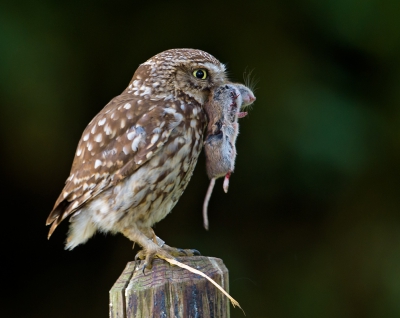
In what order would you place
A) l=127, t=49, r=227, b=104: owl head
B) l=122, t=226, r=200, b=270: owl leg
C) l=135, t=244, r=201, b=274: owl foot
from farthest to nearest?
l=127, t=49, r=227, b=104: owl head → l=122, t=226, r=200, b=270: owl leg → l=135, t=244, r=201, b=274: owl foot

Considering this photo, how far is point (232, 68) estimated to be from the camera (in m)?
3.81

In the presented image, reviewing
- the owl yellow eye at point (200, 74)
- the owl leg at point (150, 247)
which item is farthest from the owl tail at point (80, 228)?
the owl yellow eye at point (200, 74)

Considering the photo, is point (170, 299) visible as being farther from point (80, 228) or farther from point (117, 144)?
point (80, 228)

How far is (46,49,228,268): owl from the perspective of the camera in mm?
2604

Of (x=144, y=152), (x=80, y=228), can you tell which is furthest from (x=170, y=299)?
(x=80, y=228)

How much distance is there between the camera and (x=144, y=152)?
101 inches

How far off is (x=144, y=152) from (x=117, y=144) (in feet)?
0.41

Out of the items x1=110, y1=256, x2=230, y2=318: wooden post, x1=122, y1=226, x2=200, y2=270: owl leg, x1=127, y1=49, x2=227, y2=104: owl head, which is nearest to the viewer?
x1=110, y1=256, x2=230, y2=318: wooden post

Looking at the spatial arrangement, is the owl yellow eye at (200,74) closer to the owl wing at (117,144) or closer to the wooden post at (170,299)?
the owl wing at (117,144)

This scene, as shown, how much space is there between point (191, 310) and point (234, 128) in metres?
0.89

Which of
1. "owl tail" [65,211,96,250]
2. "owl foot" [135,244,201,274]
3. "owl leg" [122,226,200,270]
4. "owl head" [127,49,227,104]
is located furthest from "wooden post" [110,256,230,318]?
"owl head" [127,49,227,104]

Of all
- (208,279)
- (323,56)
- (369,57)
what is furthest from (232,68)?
(208,279)

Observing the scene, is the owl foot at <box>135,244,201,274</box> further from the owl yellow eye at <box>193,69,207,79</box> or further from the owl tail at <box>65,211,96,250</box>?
the owl yellow eye at <box>193,69,207,79</box>


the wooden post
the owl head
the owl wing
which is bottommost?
the wooden post
